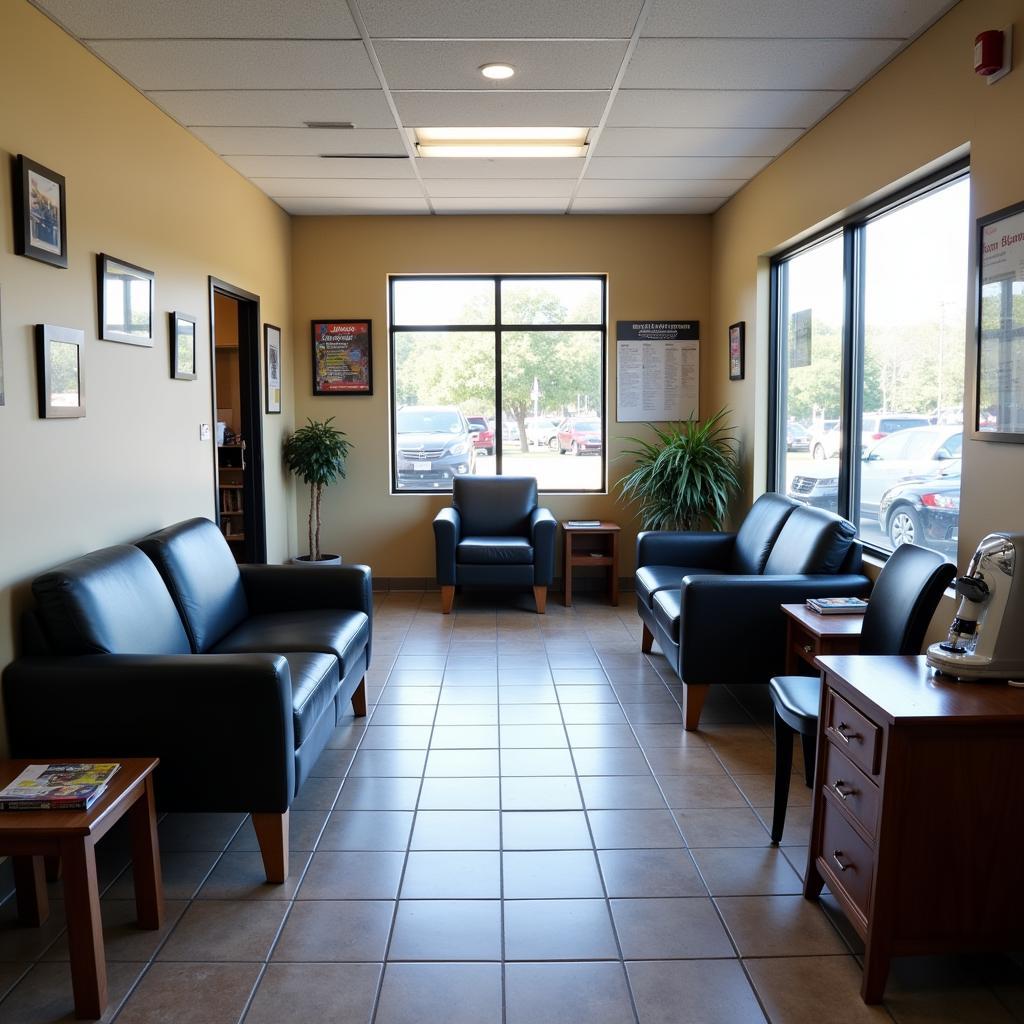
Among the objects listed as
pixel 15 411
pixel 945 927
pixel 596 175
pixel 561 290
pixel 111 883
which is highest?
pixel 596 175

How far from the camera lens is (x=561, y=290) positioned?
7031mm

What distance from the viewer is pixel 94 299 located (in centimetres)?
348

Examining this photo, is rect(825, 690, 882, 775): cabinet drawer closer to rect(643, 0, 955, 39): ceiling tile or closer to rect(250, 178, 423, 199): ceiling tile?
rect(643, 0, 955, 39): ceiling tile

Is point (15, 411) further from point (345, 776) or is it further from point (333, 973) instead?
point (333, 973)

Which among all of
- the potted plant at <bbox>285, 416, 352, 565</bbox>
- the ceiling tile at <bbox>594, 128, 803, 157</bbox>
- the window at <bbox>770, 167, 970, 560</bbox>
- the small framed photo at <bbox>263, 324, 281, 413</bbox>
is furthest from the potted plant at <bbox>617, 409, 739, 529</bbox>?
the small framed photo at <bbox>263, 324, 281, 413</bbox>

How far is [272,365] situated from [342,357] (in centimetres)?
81

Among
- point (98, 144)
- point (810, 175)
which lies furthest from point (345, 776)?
point (810, 175)

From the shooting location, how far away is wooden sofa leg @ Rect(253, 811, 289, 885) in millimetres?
2705

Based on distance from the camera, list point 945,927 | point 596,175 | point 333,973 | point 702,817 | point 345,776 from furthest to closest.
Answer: point 596,175
point 345,776
point 702,817
point 333,973
point 945,927

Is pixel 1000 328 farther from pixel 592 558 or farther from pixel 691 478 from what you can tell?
pixel 592 558

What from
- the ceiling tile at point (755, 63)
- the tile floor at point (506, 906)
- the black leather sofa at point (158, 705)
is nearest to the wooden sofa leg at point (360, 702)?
the tile floor at point (506, 906)

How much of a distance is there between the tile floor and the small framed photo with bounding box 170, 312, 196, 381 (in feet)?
6.19

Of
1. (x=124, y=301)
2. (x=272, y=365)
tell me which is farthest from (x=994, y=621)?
(x=272, y=365)

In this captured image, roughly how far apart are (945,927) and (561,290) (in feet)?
18.4
